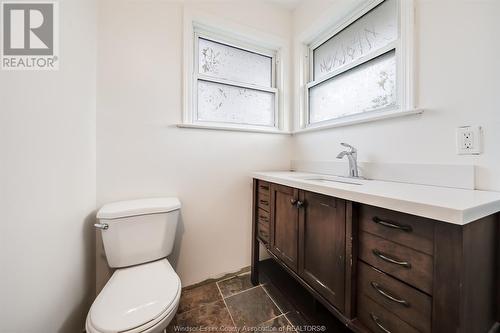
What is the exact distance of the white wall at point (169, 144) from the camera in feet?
4.34

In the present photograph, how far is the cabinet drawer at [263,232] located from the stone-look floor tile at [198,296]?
0.54m

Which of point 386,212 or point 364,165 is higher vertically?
point 364,165

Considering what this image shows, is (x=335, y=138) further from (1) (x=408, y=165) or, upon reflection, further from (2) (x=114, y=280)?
(2) (x=114, y=280)

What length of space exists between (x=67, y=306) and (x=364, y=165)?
1.89 m

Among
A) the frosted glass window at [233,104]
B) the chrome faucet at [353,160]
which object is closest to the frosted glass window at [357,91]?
the chrome faucet at [353,160]

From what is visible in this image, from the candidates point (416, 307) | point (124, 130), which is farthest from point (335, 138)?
point (124, 130)

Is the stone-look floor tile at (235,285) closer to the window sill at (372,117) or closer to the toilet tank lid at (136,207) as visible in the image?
the toilet tank lid at (136,207)

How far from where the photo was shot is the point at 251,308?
1.36 m

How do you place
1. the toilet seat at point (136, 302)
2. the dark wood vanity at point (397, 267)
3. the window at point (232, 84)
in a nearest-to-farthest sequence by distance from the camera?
the dark wood vanity at point (397, 267) → the toilet seat at point (136, 302) → the window at point (232, 84)

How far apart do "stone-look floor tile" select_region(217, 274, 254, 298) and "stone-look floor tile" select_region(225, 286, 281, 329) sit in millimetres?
49

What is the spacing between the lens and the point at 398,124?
116 cm

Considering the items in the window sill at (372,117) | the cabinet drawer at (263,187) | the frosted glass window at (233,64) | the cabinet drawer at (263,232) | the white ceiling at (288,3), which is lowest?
the cabinet drawer at (263,232)

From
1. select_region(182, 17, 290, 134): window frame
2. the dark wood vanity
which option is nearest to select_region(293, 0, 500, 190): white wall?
the dark wood vanity

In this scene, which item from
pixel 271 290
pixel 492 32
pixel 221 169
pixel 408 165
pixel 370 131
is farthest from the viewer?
pixel 221 169
